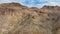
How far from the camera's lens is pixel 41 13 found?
22578 mm

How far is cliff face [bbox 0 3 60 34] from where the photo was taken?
19.9m

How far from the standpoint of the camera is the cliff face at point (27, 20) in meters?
19.9

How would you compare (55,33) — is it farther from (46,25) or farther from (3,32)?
(3,32)

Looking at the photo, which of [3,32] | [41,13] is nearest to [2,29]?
[3,32]

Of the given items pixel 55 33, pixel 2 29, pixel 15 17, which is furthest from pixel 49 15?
pixel 2 29

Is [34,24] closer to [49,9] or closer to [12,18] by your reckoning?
[12,18]

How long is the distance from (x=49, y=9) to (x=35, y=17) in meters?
2.48

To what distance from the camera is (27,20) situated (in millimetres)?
21172

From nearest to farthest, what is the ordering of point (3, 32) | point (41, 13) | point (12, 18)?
1. point (3, 32)
2. point (12, 18)
3. point (41, 13)

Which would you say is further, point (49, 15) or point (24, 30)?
point (49, 15)

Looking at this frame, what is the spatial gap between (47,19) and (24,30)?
328 centimetres

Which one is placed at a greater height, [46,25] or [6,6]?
[6,6]

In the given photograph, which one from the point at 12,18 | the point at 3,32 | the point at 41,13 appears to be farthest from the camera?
the point at 41,13

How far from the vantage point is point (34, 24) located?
67.1 ft
